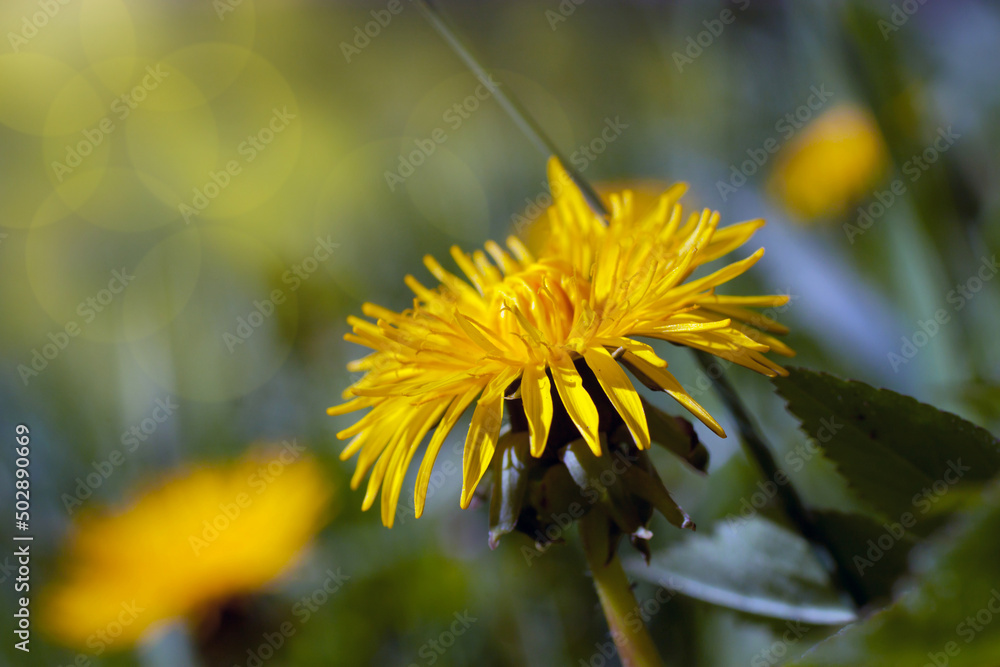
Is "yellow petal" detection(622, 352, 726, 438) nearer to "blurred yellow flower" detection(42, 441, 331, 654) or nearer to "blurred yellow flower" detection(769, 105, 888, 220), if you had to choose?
"blurred yellow flower" detection(42, 441, 331, 654)

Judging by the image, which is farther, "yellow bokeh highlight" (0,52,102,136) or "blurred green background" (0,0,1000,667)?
"yellow bokeh highlight" (0,52,102,136)

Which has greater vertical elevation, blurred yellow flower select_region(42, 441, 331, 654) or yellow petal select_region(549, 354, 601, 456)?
blurred yellow flower select_region(42, 441, 331, 654)

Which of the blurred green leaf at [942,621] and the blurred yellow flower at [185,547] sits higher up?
the blurred yellow flower at [185,547]

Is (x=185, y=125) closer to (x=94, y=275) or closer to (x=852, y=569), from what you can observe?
(x=94, y=275)

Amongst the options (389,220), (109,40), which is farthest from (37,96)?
(389,220)

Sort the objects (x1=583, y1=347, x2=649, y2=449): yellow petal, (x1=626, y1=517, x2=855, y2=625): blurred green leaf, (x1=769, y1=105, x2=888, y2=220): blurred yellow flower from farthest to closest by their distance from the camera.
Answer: (x1=769, y1=105, x2=888, y2=220): blurred yellow flower < (x1=626, y1=517, x2=855, y2=625): blurred green leaf < (x1=583, y1=347, x2=649, y2=449): yellow petal

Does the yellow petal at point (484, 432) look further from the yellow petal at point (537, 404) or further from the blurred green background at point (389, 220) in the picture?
the blurred green background at point (389, 220)

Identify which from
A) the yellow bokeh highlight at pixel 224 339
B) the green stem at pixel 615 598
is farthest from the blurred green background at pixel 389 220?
the green stem at pixel 615 598

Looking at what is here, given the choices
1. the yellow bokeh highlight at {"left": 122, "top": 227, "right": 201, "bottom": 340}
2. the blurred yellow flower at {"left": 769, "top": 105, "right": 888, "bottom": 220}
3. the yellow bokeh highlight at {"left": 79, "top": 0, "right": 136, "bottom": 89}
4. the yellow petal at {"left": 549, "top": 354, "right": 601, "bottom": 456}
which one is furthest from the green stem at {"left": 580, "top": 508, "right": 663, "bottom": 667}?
the yellow bokeh highlight at {"left": 79, "top": 0, "right": 136, "bottom": 89}
